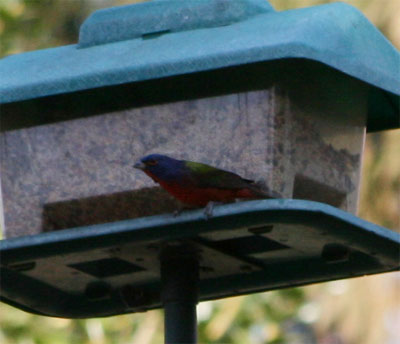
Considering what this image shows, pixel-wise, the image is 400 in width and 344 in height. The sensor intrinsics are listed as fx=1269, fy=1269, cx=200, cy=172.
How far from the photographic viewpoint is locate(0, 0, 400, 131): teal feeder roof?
15.8 ft

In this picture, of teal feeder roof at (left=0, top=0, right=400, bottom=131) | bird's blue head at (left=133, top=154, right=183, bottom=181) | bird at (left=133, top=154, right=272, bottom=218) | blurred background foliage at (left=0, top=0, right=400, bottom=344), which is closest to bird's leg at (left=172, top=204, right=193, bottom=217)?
bird at (left=133, top=154, right=272, bottom=218)

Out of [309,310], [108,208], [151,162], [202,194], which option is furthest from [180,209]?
[309,310]

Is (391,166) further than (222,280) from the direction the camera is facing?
Yes

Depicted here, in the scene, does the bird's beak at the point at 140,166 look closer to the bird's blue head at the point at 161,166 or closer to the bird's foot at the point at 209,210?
the bird's blue head at the point at 161,166

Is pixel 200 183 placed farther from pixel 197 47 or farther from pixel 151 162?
pixel 197 47

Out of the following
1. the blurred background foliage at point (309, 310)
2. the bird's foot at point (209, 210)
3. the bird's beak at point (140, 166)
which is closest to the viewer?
the bird's foot at point (209, 210)

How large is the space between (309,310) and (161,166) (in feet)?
19.3

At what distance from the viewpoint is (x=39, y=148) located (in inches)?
217

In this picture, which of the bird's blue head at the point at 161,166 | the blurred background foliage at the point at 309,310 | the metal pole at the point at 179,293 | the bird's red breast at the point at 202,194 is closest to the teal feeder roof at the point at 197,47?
the bird's blue head at the point at 161,166

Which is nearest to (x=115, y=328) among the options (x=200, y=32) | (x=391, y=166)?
(x=391, y=166)

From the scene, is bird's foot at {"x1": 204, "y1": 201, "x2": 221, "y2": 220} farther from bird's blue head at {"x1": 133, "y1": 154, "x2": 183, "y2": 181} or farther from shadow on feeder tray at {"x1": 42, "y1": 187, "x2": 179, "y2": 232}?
shadow on feeder tray at {"x1": 42, "y1": 187, "x2": 179, "y2": 232}

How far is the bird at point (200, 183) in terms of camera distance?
16.1ft

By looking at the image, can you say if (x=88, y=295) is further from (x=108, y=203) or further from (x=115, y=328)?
(x=115, y=328)

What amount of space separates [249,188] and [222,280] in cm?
67
